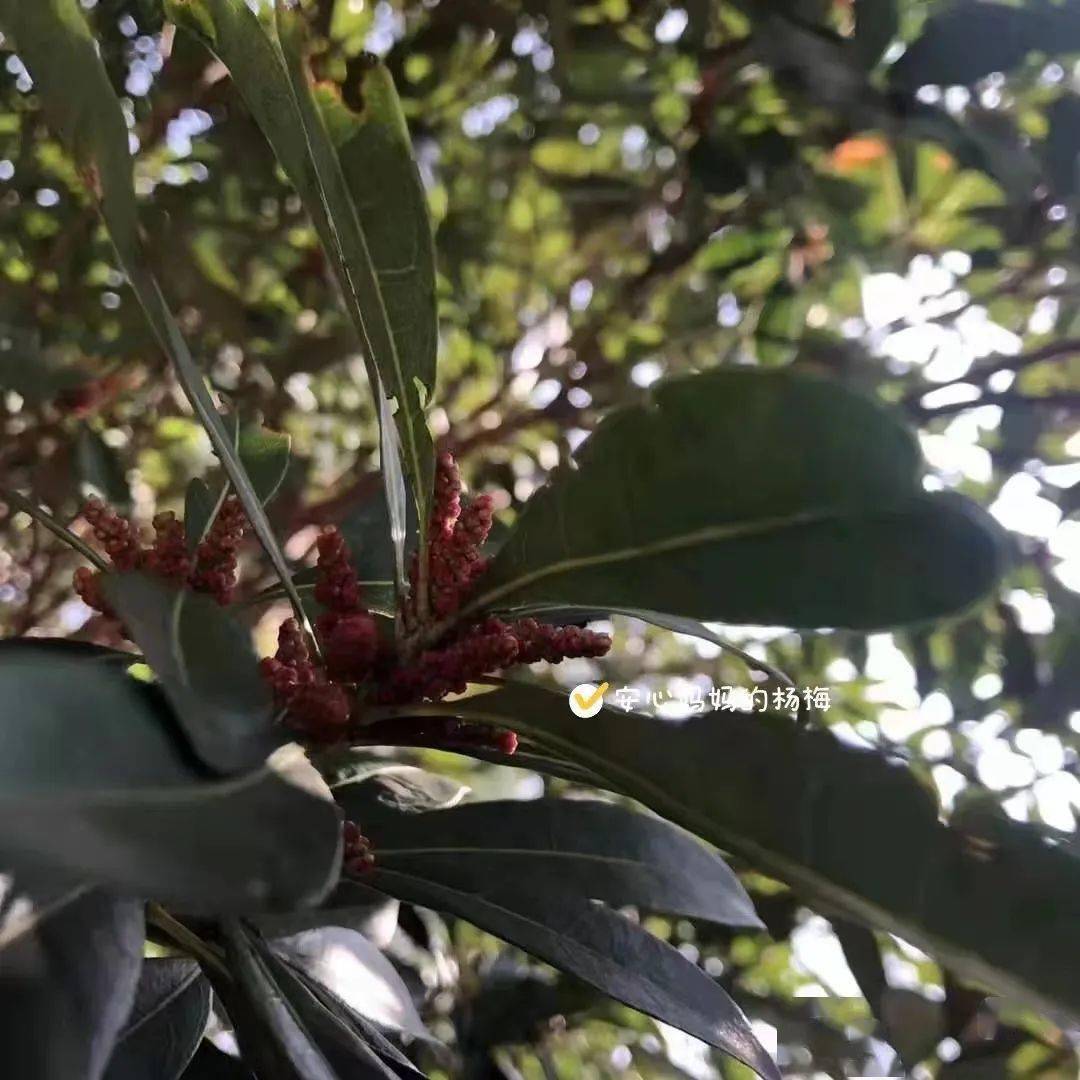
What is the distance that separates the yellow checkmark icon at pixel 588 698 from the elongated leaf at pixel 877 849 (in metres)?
0.06

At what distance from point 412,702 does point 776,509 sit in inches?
6.4

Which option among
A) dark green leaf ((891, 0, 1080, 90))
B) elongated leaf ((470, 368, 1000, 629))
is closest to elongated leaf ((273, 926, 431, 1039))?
elongated leaf ((470, 368, 1000, 629))

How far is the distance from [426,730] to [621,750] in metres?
0.10

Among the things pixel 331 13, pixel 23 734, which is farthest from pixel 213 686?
pixel 331 13

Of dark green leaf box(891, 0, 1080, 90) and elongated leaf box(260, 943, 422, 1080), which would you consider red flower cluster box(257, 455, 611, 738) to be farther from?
dark green leaf box(891, 0, 1080, 90)

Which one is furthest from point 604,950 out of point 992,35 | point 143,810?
point 992,35

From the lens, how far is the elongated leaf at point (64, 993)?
0.26 meters

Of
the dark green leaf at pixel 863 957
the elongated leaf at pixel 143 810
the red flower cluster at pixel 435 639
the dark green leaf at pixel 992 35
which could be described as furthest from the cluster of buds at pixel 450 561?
the dark green leaf at pixel 992 35

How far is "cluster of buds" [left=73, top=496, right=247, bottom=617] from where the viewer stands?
0.39 meters

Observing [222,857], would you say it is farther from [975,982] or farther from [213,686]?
[975,982]

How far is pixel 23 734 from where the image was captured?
235 mm

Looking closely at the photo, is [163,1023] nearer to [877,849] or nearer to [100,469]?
[877,849]

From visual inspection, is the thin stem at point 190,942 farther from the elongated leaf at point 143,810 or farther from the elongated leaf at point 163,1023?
the elongated leaf at point 143,810

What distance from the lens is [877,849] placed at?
0.91 ft
